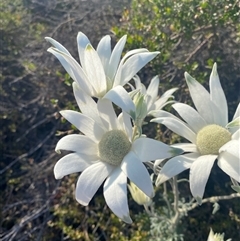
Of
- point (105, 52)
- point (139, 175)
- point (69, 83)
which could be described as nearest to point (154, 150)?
point (139, 175)

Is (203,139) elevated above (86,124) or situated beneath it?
situated beneath

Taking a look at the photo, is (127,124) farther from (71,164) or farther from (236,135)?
(236,135)

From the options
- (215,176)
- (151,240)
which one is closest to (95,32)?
(215,176)

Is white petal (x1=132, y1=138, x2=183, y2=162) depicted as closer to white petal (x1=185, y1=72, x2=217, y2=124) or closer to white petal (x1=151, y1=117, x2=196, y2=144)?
white petal (x1=151, y1=117, x2=196, y2=144)

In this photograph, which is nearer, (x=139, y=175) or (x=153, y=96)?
(x=139, y=175)

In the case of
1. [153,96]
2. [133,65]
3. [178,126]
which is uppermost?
[133,65]

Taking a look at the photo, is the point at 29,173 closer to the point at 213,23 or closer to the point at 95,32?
the point at 95,32

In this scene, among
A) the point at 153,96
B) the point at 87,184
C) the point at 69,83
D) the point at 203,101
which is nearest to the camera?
the point at 87,184
